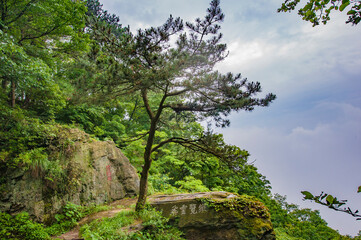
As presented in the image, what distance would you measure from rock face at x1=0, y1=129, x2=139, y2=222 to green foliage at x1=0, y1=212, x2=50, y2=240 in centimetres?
39

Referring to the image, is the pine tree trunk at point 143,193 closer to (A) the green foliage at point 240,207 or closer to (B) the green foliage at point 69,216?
(B) the green foliage at point 69,216

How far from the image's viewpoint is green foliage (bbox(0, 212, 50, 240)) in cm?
514

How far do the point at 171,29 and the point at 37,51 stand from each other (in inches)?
265

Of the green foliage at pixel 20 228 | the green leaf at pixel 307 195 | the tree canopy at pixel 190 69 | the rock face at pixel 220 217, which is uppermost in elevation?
the tree canopy at pixel 190 69

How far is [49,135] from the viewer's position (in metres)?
7.56

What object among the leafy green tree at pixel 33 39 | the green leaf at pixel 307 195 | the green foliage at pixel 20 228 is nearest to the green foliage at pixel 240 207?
the green foliage at pixel 20 228

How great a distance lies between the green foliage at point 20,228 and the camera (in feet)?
16.9

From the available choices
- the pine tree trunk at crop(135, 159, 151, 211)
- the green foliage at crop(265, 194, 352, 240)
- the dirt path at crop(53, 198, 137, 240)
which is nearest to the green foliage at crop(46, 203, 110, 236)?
the dirt path at crop(53, 198, 137, 240)

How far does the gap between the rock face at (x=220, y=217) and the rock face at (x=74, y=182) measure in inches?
127

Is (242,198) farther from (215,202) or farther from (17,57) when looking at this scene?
(17,57)

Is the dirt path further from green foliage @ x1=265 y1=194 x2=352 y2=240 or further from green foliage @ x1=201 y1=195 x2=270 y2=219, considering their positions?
green foliage @ x1=265 y1=194 x2=352 y2=240

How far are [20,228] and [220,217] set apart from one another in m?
5.44

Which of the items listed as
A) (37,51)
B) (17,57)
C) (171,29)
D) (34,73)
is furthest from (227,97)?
(37,51)

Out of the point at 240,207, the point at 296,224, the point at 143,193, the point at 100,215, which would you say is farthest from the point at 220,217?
the point at 296,224
